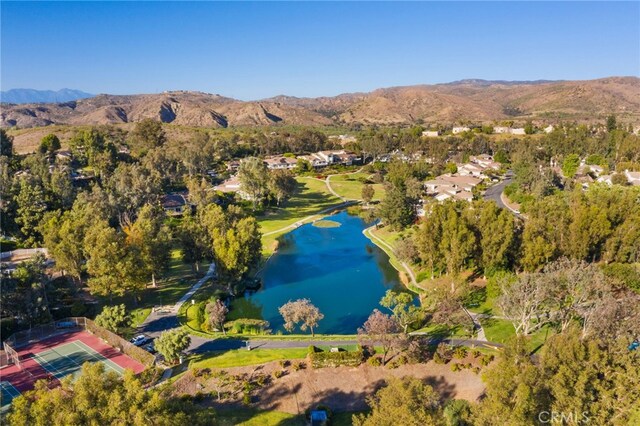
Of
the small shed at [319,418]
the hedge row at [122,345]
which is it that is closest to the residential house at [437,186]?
the small shed at [319,418]

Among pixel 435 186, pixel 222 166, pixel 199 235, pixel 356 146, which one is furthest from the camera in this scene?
pixel 356 146

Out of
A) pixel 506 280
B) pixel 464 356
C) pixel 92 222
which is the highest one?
pixel 92 222

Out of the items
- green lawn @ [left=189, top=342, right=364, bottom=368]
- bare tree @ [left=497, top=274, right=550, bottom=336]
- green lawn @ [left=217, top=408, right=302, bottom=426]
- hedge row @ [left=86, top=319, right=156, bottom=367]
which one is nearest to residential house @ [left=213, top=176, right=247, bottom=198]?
hedge row @ [left=86, top=319, right=156, bottom=367]

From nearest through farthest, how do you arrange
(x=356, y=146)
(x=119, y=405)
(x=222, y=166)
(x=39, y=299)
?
1. (x=119, y=405)
2. (x=39, y=299)
3. (x=222, y=166)
4. (x=356, y=146)

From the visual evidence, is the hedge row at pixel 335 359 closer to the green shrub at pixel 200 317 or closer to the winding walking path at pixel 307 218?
the green shrub at pixel 200 317

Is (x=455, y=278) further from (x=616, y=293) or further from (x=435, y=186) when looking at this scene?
(x=435, y=186)

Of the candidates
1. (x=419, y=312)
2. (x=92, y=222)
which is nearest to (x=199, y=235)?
(x=92, y=222)

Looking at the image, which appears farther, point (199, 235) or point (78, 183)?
point (78, 183)

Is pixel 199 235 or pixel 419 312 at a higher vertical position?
pixel 199 235
